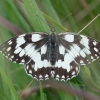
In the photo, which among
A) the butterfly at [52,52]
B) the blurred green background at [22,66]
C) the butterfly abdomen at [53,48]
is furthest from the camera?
the butterfly abdomen at [53,48]

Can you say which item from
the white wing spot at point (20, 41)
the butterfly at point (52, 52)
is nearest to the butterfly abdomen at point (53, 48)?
the butterfly at point (52, 52)

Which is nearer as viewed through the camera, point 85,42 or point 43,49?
point 85,42

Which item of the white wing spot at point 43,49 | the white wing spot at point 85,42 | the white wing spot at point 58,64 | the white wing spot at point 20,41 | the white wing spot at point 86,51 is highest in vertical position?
the white wing spot at point 20,41

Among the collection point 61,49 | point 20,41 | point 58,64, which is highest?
point 20,41

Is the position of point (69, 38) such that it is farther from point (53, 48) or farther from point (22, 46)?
point (22, 46)

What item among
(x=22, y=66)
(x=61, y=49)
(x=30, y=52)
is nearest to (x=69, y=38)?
(x=61, y=49)

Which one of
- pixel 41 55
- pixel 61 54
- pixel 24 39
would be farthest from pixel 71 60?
pixel 24 39

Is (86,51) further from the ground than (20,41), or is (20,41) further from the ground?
(20,41)

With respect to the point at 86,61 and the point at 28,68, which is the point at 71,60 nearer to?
the point at 86,61

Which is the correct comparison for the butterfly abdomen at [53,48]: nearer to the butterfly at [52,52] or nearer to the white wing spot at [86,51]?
the butterfly at [52,52]
